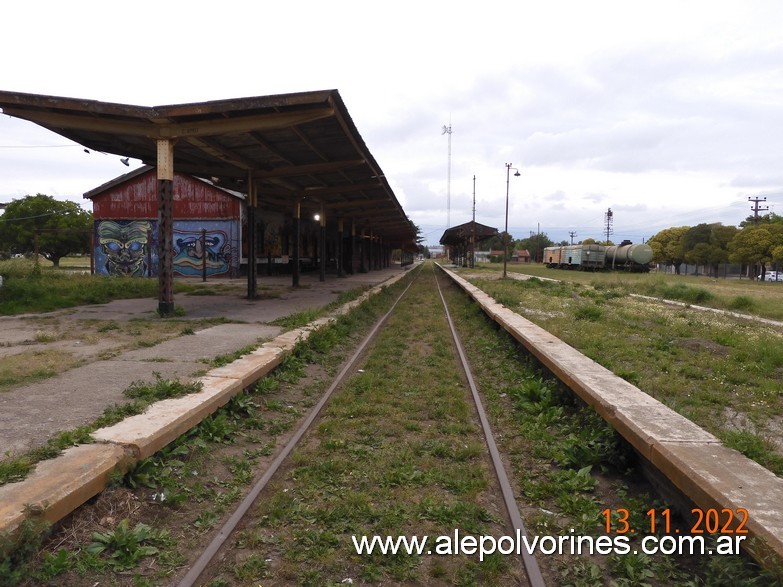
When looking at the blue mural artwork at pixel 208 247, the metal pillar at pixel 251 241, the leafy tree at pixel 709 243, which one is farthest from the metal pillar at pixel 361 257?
the leafy tree at pixel 709 243

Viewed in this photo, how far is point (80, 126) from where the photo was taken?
37.8ft

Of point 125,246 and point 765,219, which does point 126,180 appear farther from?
point 765,219

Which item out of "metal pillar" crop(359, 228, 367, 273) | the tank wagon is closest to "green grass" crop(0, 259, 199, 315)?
"metal pillar" crop(359, 228, 367, 273)

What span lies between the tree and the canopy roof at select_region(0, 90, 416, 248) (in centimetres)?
3445

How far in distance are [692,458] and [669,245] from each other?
82132mm

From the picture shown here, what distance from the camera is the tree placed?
45031 mm

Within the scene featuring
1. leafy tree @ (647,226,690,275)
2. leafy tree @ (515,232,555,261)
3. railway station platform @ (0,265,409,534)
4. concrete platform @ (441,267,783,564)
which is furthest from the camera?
leafy tree @ (515,232,555,261)

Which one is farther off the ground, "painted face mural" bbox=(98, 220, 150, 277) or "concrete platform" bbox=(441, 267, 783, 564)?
"painted face mural" bbox=(98, 220, 150, 277)

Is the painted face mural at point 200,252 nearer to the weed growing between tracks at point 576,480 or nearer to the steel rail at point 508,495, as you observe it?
the weed growing between tracks at point 576,480

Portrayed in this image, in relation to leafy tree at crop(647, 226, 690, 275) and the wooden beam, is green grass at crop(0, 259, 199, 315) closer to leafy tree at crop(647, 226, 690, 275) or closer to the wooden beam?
the wooden beam

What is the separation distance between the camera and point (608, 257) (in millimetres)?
55750

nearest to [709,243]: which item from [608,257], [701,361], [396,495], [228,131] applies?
[608,257]

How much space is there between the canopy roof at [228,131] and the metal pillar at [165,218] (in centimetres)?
40

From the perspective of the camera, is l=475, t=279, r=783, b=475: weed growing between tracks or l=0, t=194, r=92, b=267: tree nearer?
l=475, t=279, r=783, b=475: weed growing between tracks
